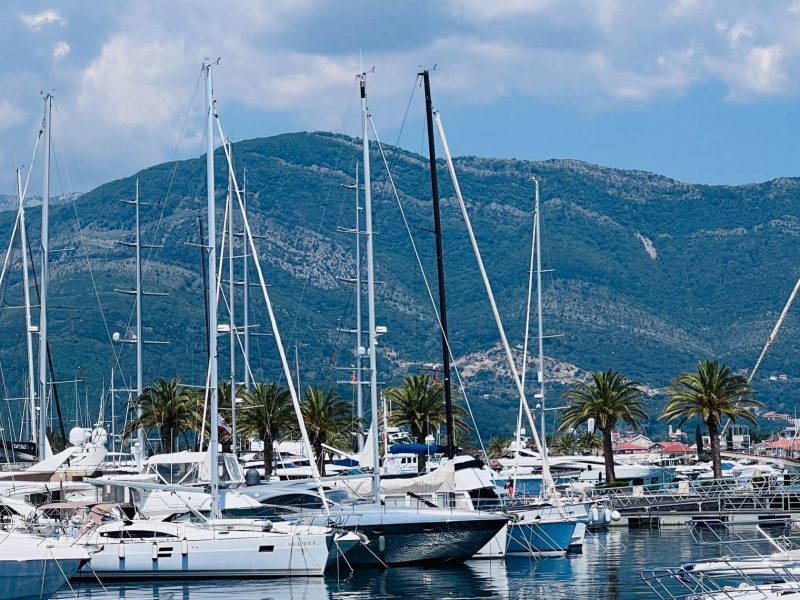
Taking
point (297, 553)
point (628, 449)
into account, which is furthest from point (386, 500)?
point (628, 449)

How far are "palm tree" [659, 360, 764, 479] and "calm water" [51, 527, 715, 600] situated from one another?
2935cm

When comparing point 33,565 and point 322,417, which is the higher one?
point 322,417

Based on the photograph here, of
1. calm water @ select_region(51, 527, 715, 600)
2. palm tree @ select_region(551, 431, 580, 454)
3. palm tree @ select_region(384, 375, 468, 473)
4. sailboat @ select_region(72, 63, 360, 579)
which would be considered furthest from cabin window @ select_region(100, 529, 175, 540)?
palm tree @ select_region(551, 431, 580, 454)

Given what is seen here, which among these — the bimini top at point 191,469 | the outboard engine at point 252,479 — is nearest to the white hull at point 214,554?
the bimini top at point 191,469

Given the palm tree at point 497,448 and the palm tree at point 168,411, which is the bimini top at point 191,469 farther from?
the palm tree at point 497,448

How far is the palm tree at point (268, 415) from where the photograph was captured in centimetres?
7319

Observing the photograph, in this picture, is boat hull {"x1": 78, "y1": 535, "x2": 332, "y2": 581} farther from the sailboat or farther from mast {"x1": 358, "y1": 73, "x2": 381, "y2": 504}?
mast {"x1": 358, "y1": 73, "x2": 381, "y2": 504}

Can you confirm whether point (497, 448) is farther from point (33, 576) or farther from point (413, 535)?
point (33, 576)

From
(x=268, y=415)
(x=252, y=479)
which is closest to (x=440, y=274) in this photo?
(x=252, y=479)

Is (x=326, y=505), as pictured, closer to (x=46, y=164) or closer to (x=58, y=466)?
(x=58, y=466)

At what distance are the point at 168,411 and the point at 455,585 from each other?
130 ft

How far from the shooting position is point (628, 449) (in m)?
191

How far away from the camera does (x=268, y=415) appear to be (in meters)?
72.9

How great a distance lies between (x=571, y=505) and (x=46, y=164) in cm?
2933
